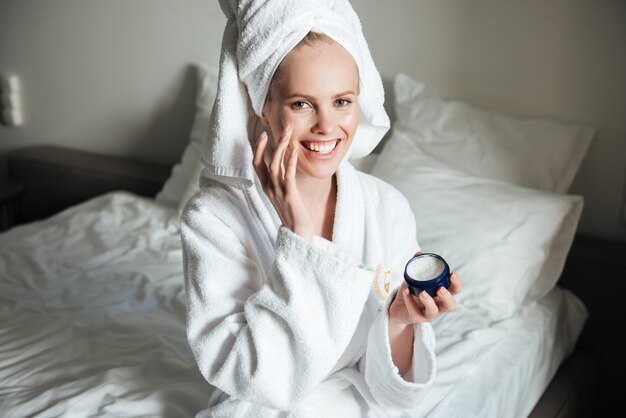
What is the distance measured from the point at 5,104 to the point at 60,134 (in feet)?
0.98

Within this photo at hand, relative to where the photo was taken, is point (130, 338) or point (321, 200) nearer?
point (321, 200)

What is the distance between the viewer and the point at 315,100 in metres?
1.24

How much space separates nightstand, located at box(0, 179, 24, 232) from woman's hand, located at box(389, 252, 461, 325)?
215 cm

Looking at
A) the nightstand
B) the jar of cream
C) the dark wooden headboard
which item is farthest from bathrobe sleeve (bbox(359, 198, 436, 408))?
the nightstand

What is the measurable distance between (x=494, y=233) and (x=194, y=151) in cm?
124

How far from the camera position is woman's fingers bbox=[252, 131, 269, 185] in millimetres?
1231

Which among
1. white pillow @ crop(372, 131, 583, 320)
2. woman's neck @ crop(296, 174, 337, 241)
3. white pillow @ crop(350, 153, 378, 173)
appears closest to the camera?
woman's neck @ crop(296, 174, 337, 241)

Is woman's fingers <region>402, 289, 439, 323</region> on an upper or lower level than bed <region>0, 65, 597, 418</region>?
upper

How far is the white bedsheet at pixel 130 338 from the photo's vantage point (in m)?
1.51

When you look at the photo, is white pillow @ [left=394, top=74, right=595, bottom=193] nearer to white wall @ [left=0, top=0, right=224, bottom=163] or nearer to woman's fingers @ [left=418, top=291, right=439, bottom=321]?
white wall @ [left=0, top=0, right=224, bottom=163]

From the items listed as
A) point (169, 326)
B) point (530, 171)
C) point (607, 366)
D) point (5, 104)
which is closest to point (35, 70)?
point (5, 104)

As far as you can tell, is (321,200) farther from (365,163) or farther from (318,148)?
(365,163)

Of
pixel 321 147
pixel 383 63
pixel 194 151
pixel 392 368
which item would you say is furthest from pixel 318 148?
pixel 194 151

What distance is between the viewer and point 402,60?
8.23ft
